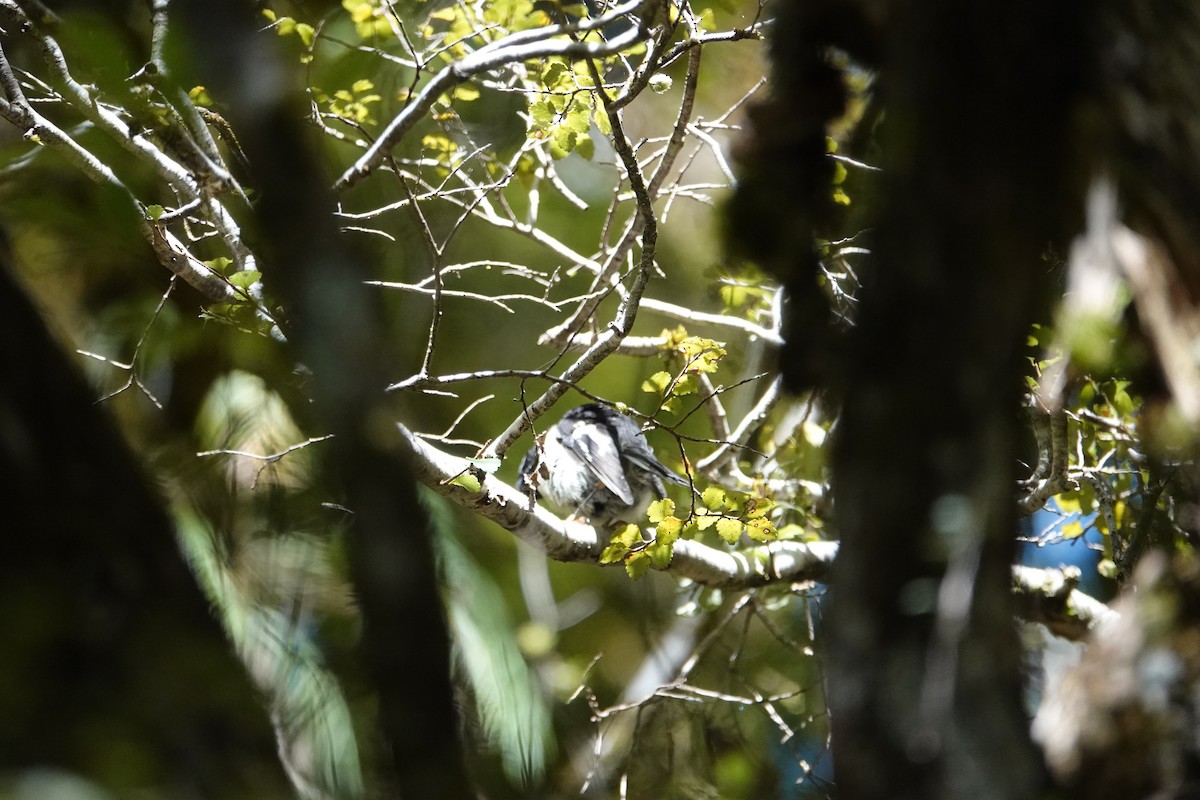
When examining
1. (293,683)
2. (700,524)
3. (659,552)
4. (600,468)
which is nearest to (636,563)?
(659,552)

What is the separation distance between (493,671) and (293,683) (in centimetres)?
95

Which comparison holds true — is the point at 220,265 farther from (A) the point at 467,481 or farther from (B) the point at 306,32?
(A) the point at 467,481

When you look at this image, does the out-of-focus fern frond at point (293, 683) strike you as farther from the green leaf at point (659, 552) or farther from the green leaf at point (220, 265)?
the green leaf at point (659, 552)

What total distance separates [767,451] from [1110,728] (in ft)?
10.4

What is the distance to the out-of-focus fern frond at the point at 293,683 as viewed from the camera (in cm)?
123

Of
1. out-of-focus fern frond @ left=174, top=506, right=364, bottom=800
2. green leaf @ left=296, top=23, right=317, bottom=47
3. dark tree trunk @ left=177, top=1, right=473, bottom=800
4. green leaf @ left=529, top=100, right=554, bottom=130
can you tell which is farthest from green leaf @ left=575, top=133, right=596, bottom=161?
dark tree trunk @ left=177, top=1, right=473, bottom=800

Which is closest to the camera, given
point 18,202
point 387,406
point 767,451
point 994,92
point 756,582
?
point 387,406

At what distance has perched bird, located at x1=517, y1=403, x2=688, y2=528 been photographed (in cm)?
470

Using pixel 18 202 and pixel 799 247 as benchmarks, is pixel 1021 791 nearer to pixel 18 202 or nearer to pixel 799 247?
pixel 799 247

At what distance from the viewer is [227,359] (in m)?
2.13

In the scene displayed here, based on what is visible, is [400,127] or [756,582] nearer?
[400,127]

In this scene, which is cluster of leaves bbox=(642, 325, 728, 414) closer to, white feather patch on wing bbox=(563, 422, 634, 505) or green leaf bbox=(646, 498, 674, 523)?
green leaf bbox=(646, 498, 674, 523)

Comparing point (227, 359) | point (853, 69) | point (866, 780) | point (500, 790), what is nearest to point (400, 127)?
point (227, 359)

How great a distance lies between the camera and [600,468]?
465 cm
